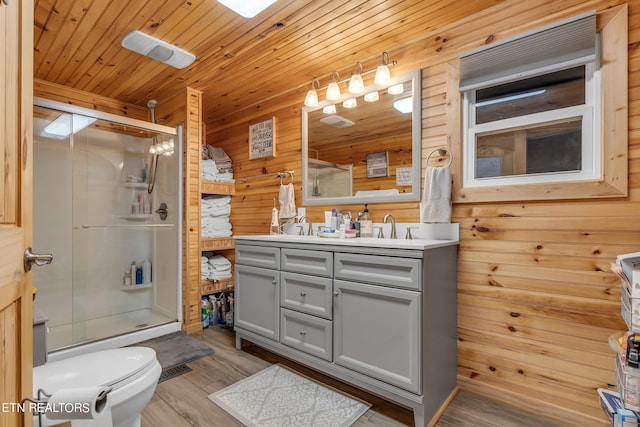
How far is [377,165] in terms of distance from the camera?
227cm

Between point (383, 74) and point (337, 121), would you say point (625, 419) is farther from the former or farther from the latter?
point (337, 121)

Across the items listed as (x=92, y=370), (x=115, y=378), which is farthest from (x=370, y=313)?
(x=92, y=370)

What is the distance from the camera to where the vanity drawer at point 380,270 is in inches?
61.0

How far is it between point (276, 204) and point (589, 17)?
96.2 inches

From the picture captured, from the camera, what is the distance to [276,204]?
302cm

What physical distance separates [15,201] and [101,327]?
248cm

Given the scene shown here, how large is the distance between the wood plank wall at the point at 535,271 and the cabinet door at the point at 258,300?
3.41 feet

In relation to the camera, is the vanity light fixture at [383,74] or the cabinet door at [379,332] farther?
the vanity light fixture at [383,74]

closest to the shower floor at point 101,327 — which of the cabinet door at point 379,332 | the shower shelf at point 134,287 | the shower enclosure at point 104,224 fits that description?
the shower enclosure at point 104,224

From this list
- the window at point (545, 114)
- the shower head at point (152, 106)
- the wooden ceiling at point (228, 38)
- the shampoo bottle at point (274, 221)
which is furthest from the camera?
the shower head at point (152, 106)

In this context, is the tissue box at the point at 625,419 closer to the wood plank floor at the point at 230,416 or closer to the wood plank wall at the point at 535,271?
the wood plank wall at the point at 535,271

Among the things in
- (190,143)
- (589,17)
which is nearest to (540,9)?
(589,17)

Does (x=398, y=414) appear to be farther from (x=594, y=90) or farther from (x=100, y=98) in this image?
(x=100, y=98)

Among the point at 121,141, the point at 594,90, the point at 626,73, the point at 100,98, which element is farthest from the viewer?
the point at 100,98
